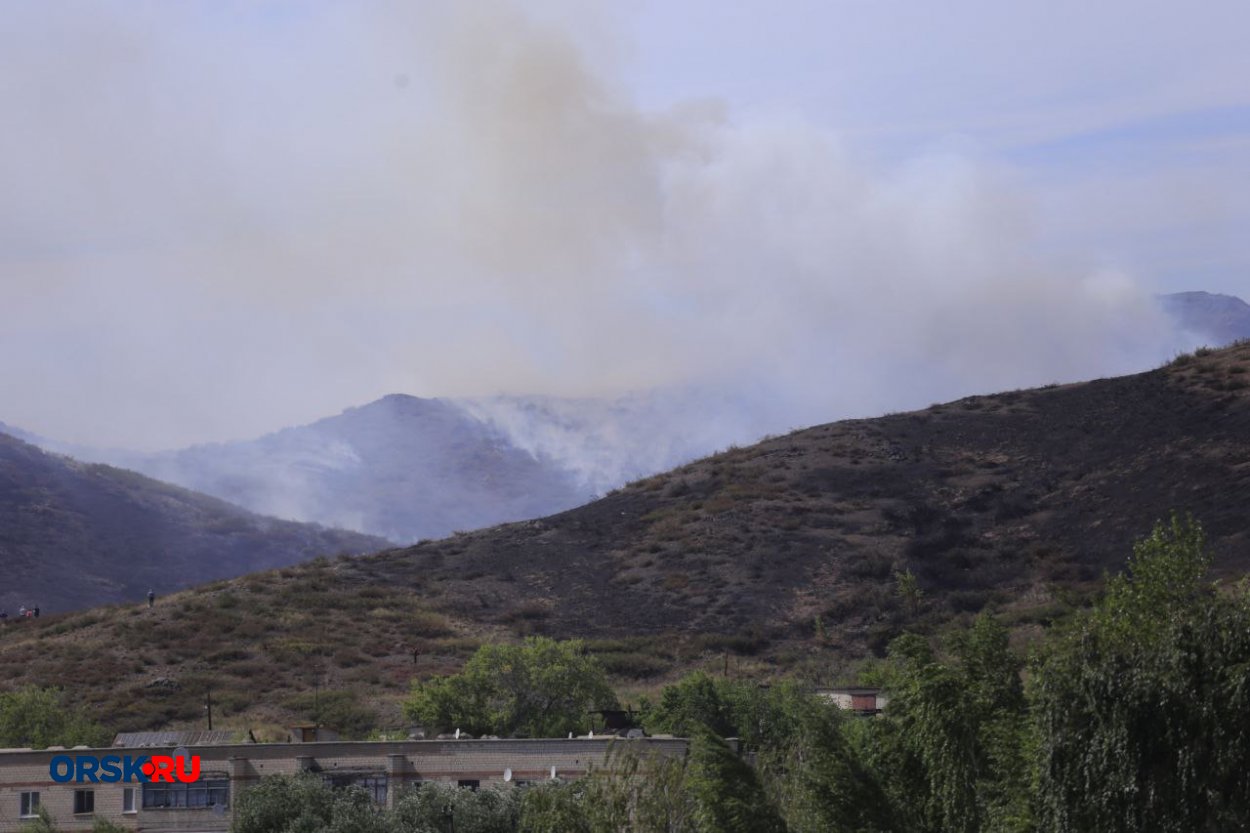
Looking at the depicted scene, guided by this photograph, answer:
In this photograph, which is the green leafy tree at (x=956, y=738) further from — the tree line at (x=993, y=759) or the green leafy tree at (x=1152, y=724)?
the green leafy tree at (x=1152, y=724)

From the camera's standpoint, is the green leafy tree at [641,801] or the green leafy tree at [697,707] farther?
the green leafy tree at [697,707]

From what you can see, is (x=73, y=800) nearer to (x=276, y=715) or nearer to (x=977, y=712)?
(x=977, y=712)

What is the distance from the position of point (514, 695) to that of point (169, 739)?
1827 cm

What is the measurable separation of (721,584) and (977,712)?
298ft

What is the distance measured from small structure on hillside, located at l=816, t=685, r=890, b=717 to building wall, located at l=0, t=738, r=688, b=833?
50.9 ft

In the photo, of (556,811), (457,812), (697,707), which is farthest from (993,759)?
(697,707)

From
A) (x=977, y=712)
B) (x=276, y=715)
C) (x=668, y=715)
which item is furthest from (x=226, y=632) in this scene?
(x=977, y=712)

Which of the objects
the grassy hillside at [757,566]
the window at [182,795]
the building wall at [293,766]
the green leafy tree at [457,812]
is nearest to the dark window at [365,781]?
the building wall at [293,766]

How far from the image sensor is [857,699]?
2940 inches

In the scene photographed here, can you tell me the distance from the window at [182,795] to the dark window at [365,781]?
3.58m

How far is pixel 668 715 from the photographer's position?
79.8 meters

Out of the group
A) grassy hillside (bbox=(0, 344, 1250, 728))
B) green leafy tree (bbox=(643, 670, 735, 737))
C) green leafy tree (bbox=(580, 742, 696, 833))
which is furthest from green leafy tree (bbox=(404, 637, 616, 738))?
green leafy tree (bbox=(580, 742, 696, 833))

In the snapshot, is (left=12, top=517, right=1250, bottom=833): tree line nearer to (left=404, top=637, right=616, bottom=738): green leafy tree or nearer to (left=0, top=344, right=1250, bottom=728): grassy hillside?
(left=404, top=637, right=616, bottom=738): green leafy tree

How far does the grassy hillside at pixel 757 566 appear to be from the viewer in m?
111
